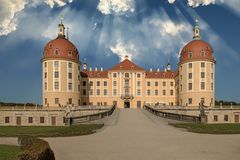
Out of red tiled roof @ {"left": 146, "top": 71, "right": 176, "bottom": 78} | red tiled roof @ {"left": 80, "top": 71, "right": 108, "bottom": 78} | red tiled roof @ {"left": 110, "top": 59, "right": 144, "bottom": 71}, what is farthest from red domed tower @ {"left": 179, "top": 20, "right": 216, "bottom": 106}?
red tiled roof @ {"left": 80, "top": 71, "right": 108, "bottom": 78}

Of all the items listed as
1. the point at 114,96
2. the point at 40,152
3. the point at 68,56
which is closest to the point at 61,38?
the point at 68,56

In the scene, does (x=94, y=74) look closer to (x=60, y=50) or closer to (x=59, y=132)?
(x=60, y=50)

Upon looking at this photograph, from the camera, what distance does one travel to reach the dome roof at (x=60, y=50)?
6444cm

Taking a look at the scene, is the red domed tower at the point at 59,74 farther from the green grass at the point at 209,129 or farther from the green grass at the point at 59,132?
the green grass at the point at 209,129

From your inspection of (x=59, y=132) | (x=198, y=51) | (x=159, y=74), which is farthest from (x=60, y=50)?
(x=59, y=132)

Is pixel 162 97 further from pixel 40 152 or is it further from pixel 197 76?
pixel 40 152

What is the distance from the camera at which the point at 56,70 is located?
63.9m

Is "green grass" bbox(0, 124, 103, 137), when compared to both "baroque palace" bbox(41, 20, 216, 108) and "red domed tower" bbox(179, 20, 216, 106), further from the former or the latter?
"red domed tower" bbox(179, 20, 216, 106)

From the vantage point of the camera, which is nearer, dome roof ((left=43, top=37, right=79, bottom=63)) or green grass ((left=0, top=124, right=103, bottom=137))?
green grass ((left=0, top=124, right=103, bottom=137))

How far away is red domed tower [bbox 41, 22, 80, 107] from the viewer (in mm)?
62969

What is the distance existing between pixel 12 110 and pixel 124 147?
140 feet

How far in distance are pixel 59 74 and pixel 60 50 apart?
17.1 feet

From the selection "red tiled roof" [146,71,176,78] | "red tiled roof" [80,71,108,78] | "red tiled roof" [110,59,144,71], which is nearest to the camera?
"red tiled roof" [110,59,144,71]

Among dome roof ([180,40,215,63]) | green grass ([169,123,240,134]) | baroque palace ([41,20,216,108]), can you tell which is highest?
dome roof ([180,40,215,63])
